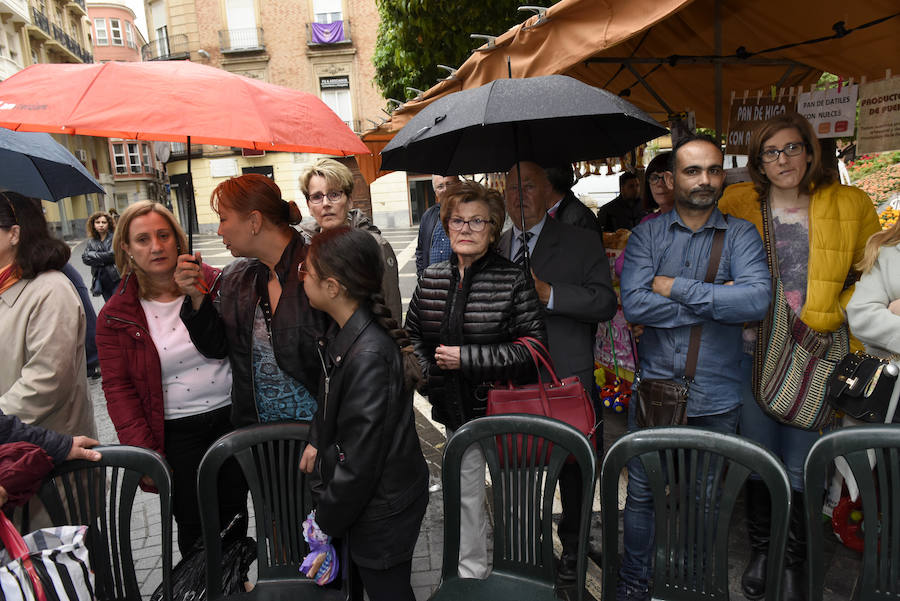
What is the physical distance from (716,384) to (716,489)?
25.8 inches

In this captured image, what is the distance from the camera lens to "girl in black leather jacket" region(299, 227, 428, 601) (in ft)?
5.88

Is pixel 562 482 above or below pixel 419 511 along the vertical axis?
below

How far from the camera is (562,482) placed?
2719 mm

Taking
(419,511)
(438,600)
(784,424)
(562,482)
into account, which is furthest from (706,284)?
(438,600)

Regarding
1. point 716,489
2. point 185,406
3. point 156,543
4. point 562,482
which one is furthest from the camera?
point 156,543

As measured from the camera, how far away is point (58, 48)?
34156 millimetres

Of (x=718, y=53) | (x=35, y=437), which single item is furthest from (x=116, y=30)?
(x=35, y=437)

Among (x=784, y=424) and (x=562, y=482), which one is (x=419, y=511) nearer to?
(x=562, y=482)

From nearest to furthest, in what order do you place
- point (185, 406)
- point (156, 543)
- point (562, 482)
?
point (185, 406) < point (562, 482) < point (156, 543)

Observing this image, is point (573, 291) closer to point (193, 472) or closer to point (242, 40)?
point (193, 472)

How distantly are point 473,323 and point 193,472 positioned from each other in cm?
141

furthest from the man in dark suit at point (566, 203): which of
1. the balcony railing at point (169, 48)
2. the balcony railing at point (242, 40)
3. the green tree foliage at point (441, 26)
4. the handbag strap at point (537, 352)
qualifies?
the balcony railing at point (169, 48)

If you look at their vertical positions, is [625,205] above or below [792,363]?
above

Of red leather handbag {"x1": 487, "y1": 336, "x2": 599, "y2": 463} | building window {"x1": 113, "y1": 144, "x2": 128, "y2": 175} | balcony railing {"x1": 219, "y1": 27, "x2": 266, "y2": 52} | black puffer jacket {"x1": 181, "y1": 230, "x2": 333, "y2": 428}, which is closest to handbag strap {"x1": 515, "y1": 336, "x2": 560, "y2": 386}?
red leather handbag {"x1": 487, "y1": 336, "x2": 599, "y2": 463}
